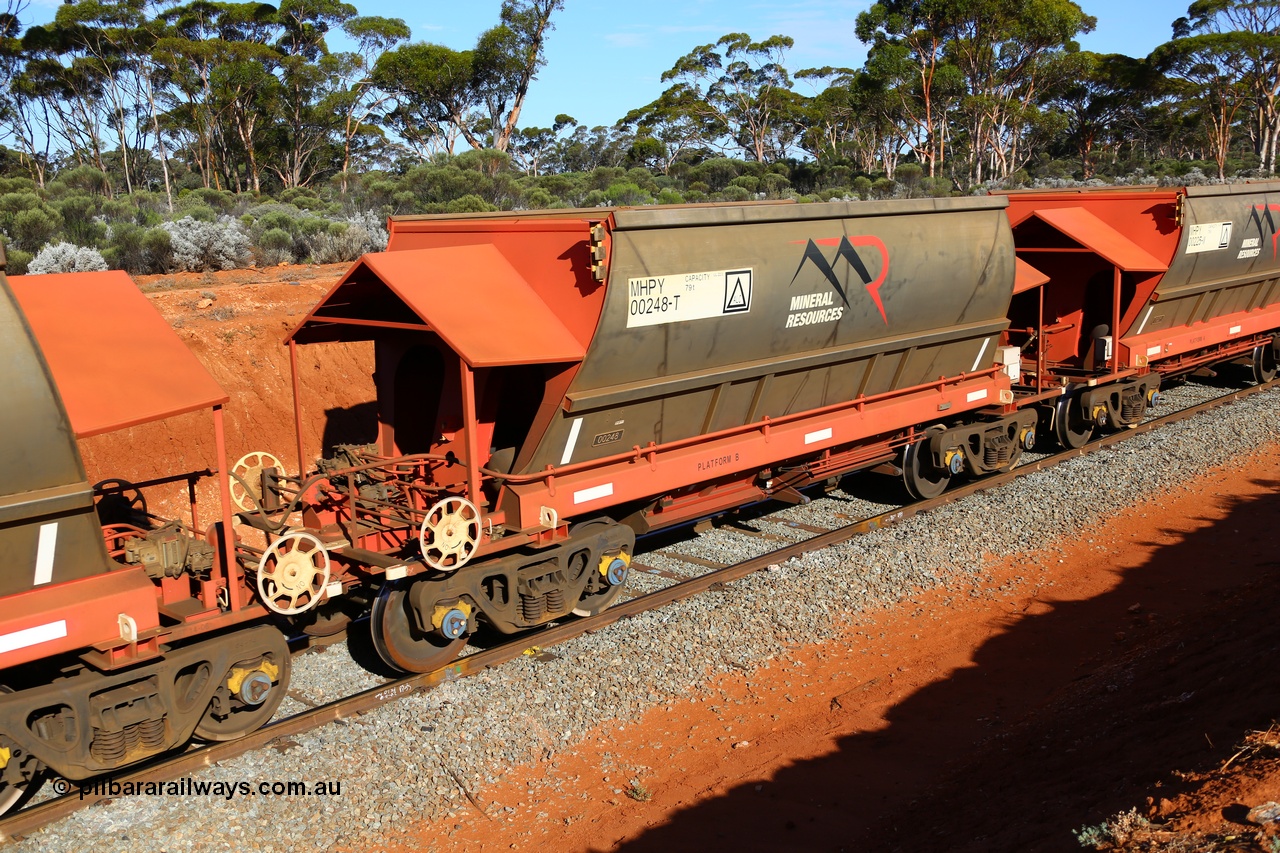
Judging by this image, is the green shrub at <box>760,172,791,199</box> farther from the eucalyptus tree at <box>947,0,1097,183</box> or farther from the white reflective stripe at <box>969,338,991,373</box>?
the white reflective stripe at <box>969,338,991,373</box>

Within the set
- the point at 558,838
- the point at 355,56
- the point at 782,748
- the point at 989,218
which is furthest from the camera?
the point at 355,56

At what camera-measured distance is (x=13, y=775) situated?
6.08 meters

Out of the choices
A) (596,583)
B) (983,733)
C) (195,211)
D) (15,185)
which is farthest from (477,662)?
(15,185)

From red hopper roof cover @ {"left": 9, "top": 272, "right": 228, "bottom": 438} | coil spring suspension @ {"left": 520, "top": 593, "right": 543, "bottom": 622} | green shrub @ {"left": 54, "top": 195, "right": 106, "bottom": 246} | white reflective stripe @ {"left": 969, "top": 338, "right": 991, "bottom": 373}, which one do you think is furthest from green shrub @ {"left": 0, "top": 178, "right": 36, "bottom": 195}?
white reflective stripe @ {"left": 969, "top": 338, "right": 991, "bottom": 373}

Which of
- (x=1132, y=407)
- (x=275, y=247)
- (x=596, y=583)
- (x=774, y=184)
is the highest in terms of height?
(x=774, y=184)

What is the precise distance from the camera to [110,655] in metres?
6.30

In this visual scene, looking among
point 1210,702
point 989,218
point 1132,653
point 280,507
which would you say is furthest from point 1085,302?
point 280,507

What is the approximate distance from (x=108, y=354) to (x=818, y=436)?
655 centimetres

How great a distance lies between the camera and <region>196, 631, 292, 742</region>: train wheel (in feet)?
22.7

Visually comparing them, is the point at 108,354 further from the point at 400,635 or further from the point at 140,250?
the point at 140,250

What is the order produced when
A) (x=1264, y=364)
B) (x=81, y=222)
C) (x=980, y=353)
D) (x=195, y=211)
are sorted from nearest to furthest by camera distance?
1. (x=980, y=353)
2. (x=1264, y=364)
3. (x=81, y=222)
4. (x=195, y=211)

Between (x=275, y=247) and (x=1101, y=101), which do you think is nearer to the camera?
(x=275, y=247)

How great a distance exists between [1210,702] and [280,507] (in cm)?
685

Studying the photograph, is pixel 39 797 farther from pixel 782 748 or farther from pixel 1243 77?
pixel 1243 77
